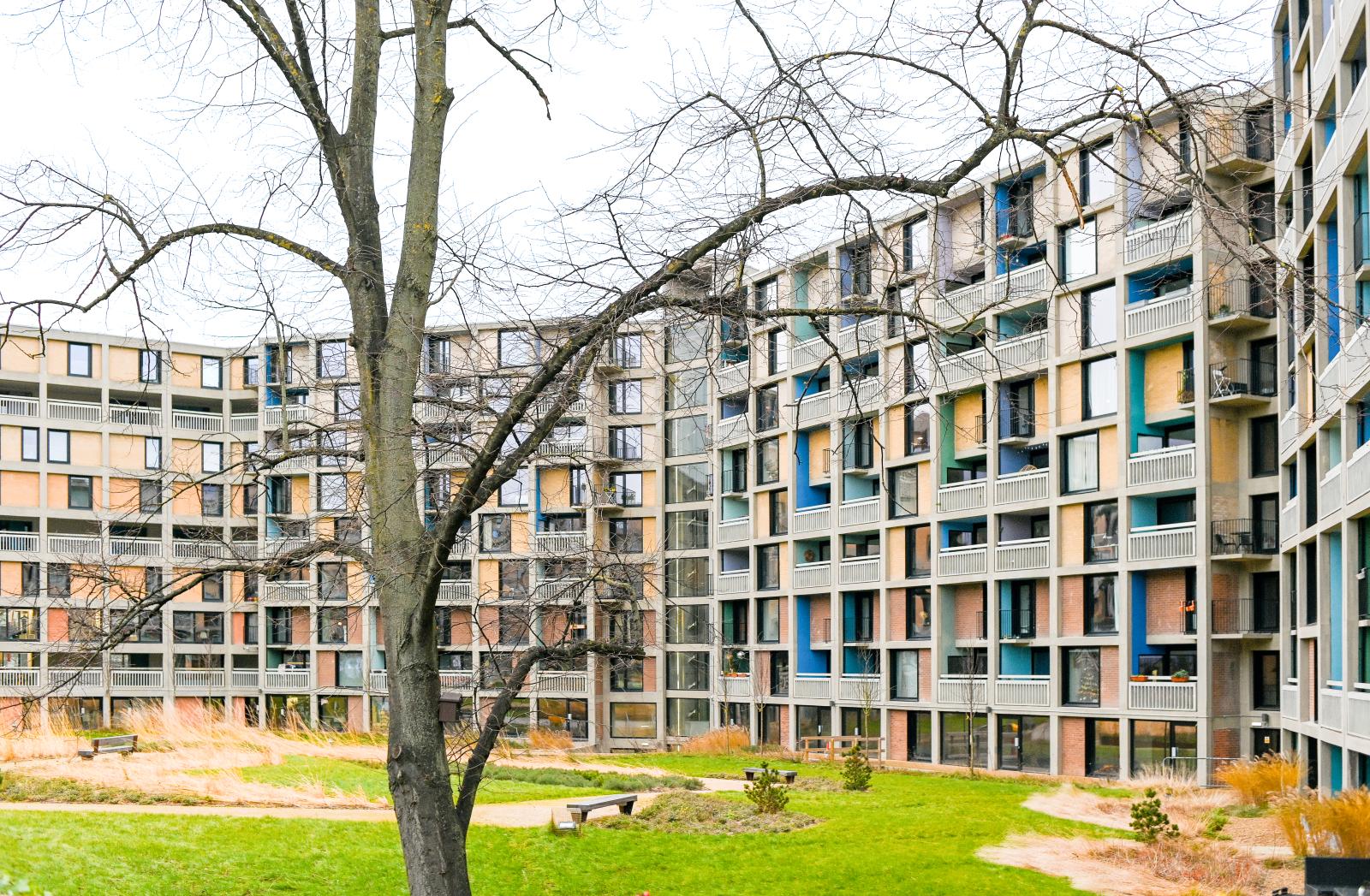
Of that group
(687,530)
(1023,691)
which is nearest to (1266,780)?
(1023,691)

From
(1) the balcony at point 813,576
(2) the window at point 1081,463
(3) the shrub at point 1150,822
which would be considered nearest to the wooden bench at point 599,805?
(3) the shrub at point 1150,822

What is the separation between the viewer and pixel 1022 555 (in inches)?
1617

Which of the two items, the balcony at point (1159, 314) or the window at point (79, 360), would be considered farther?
the window at point (79, 360)

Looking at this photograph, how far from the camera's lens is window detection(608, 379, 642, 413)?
9.90 metres

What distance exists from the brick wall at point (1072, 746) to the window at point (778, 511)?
14.9 metres

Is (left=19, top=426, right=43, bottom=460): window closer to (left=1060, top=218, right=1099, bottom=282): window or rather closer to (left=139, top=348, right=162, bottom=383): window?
(left=139, top=348, right=162, bottom=383): window

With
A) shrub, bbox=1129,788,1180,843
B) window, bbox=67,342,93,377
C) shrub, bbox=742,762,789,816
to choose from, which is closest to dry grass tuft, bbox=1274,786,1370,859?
shrub, bbox=1129,788,1180,843

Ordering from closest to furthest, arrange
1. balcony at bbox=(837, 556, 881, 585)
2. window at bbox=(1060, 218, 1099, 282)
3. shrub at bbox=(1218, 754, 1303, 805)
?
shrub at bbox=(1218, 754, 1303, 805), window at bbox=(1060, 218, 1099, 282), balcony at bbox=(837, 556, 881, 585)

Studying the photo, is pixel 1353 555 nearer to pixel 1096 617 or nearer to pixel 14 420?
pixel 1096 617

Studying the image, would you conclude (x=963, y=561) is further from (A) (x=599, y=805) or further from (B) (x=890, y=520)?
(A) (x=599, y=805)

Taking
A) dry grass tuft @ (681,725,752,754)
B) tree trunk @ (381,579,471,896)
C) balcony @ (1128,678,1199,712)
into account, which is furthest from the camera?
dry grass tuft @ (681,725,752,754)

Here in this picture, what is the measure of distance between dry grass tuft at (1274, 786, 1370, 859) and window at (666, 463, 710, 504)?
126 feet

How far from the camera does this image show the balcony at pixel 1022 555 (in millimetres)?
40406

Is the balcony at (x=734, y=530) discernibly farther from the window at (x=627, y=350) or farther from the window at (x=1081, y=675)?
the window at (x=627, y=350)
